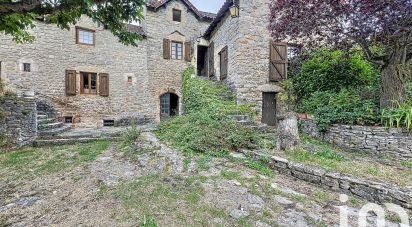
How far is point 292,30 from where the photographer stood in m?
6.57

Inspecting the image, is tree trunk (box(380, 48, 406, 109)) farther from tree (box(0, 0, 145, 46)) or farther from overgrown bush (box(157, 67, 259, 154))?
tree (box(0, 0, 145, 46))

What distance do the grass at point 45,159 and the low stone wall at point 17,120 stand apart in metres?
0.51

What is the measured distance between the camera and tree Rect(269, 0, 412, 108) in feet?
17.1

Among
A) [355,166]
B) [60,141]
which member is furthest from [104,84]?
[355,166]

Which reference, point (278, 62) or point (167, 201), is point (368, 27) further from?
point (167, 201)

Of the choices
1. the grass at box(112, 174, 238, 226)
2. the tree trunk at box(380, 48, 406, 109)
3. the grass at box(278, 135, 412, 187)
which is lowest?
the grass at box(112, 174, 238, 226)

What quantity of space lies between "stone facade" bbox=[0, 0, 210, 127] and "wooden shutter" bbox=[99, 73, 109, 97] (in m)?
0.20

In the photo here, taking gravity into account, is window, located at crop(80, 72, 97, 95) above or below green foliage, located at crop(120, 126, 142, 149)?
above

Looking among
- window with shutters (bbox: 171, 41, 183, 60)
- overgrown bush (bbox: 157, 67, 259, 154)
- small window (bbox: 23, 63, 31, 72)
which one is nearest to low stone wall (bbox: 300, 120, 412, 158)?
overgrown bush (bbox: 157, 67, 259, 154)

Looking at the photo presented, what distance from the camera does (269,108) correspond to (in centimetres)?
980

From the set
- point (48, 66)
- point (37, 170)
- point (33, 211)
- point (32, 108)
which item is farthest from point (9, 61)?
point (33, 211)

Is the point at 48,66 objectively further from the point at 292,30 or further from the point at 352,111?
the point at 352,111

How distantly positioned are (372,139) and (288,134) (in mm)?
2255

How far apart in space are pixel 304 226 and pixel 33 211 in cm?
352
